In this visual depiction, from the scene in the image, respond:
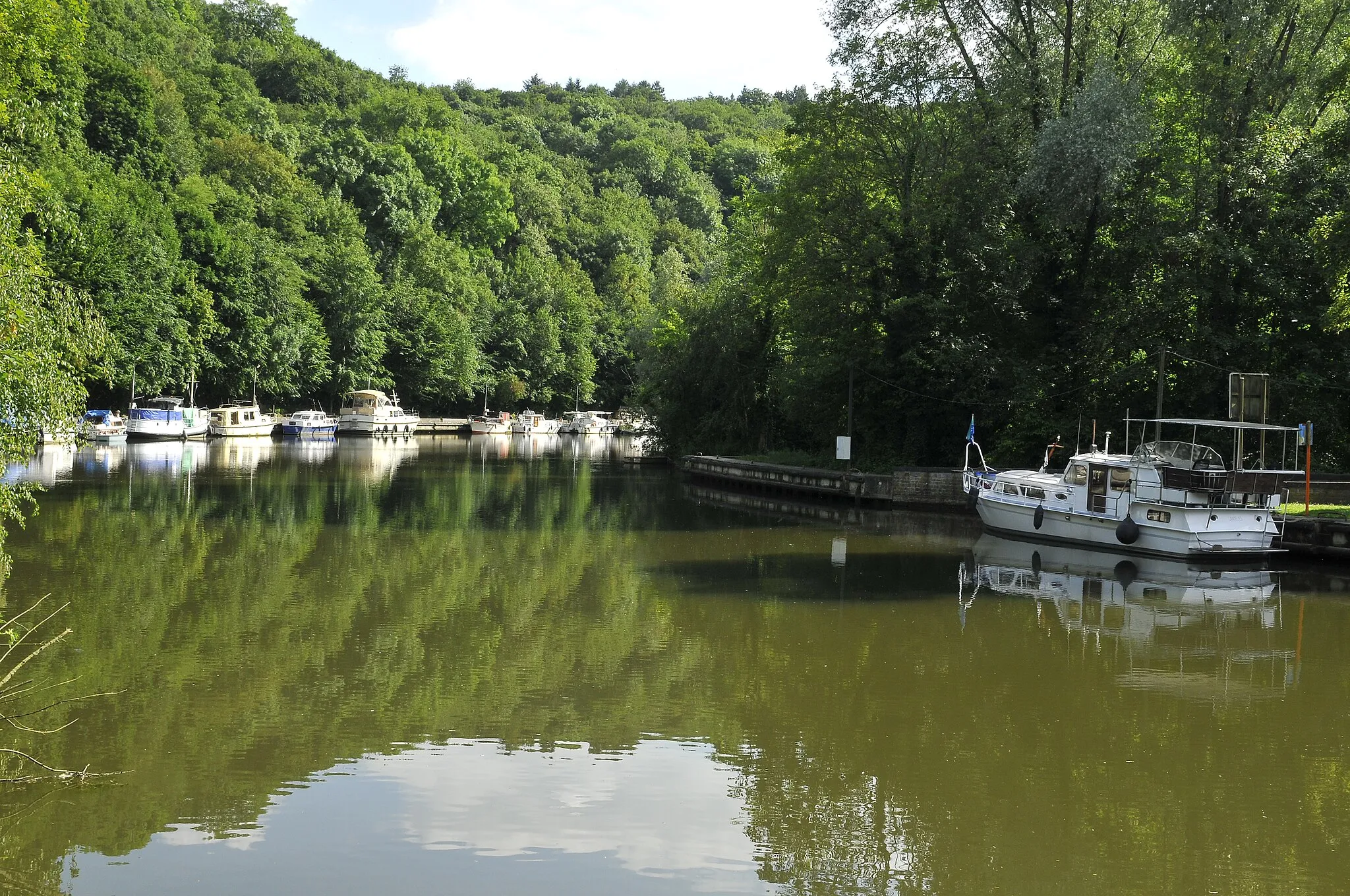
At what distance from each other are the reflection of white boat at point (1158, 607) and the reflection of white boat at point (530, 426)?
70.0m

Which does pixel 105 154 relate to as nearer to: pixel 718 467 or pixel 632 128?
pixel 718 467

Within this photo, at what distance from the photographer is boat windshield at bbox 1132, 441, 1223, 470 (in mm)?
25500

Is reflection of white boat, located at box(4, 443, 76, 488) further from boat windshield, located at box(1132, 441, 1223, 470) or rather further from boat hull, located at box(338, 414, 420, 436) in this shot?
boat hull, located at box(338, 414, 420, 436)

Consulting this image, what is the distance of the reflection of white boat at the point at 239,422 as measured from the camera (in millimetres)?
70250

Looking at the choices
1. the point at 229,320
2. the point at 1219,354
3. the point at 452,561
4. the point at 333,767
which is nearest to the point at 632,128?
the point at 229,320

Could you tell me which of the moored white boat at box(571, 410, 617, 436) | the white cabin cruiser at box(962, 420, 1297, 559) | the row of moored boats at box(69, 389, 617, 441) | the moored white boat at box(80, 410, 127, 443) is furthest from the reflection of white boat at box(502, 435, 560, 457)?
the white cabin cruiser at box(962, 420, 1297, 559)

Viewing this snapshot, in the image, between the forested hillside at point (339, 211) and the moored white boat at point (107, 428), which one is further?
the forested hillside at point (339, 211)

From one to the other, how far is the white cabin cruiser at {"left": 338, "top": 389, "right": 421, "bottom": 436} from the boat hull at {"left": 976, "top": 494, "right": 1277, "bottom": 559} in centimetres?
6082

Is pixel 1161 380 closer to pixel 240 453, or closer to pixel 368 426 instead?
pixel 240 453

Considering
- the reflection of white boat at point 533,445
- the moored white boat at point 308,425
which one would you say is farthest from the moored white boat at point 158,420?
the reflection of white boat at point 533,445

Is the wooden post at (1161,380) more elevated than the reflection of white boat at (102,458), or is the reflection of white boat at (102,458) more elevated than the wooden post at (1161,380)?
the wooden post at (1161,380)

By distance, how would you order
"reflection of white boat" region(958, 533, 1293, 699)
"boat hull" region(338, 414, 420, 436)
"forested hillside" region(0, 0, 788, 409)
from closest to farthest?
1. "reflection of white boat" region(958, 533, 1293, 699)
2. "forested hillside" region(0, 0, 788, 409)
3. "boat hull" region(338, 414, 420, 436)

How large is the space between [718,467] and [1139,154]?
18.4 m

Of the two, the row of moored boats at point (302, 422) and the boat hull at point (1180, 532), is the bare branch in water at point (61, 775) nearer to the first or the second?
the boat hull at point (1180, 532)
